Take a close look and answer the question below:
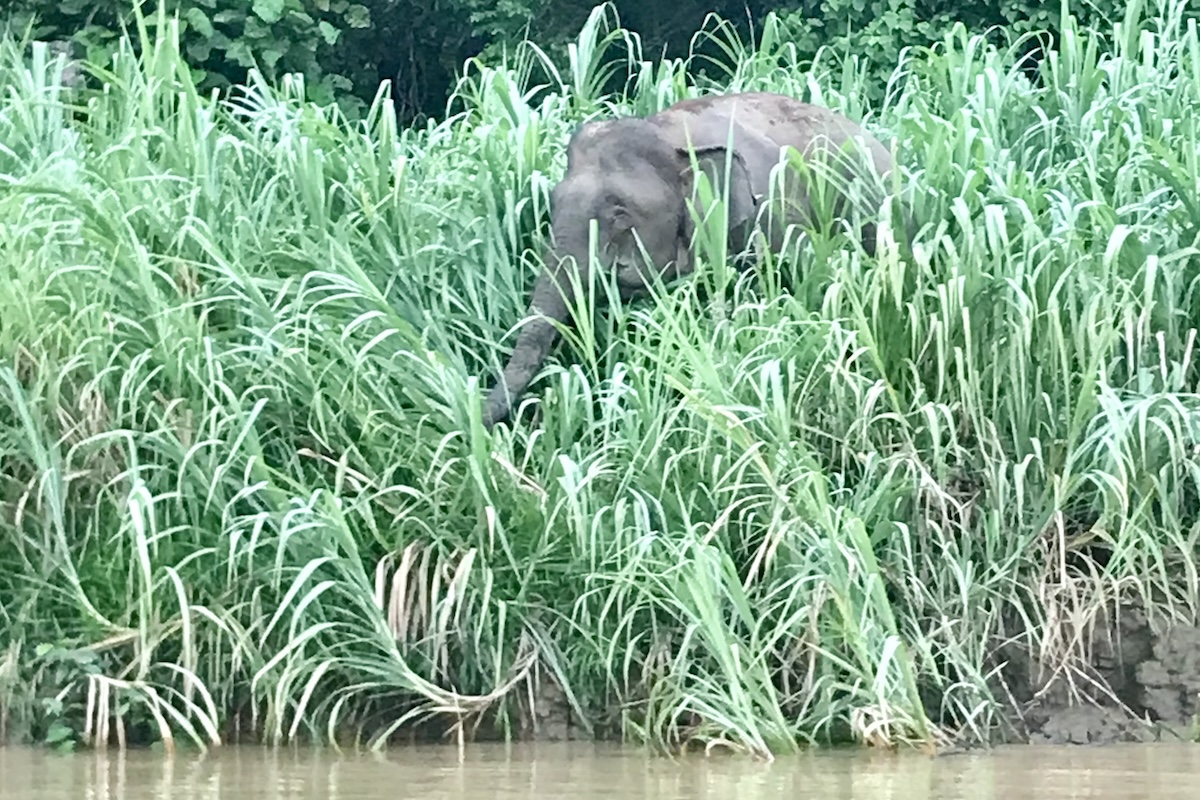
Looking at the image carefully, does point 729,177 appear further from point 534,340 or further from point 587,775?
point 587,775

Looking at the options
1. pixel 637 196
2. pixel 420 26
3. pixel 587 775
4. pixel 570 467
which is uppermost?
pixel 420 26

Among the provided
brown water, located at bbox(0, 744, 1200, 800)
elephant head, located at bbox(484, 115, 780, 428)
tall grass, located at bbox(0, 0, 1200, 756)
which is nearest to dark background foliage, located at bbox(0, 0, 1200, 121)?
elephant head, located at bbox(484, 115, 780, 428)

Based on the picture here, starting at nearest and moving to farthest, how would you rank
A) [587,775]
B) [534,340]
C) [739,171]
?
1. [587,775]
2. [534,340]
3. [739,171]

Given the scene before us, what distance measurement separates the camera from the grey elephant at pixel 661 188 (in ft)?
16.7

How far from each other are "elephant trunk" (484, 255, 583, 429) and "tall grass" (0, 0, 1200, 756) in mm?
83

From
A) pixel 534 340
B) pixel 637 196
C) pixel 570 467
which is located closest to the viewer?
pixel 570 467

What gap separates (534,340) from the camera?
15.9 ft

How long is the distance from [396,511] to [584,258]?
1135 millimetres

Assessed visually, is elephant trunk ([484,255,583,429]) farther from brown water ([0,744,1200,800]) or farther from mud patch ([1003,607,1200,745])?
mud patch ([1003,607,1200,745])

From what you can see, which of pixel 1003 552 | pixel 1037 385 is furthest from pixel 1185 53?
pixel 1003 552

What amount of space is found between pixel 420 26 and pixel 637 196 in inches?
226

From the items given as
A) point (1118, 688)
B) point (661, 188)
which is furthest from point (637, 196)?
point (1118, 688)

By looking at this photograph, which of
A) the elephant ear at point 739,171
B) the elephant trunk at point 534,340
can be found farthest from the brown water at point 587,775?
the elephant ear at point 739,171

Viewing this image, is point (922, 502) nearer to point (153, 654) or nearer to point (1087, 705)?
point (1087, 705)
